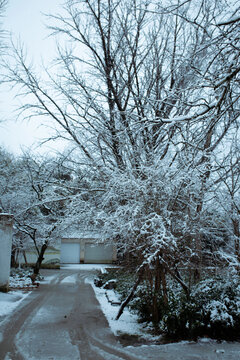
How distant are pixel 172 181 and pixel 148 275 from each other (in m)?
1.98

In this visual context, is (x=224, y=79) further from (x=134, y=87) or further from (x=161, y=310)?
(x=134, y=87)

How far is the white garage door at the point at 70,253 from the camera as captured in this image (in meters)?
30.3

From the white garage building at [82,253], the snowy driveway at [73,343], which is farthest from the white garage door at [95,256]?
the snowy driveway at [73,343]

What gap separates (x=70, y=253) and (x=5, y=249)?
19501 mm

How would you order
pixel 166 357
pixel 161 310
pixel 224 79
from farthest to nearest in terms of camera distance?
1. pixel 161 310
2. pixel 166 357
3. pixel 224 79

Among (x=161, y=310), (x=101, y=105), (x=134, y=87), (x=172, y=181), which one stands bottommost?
(x=161, y=310)

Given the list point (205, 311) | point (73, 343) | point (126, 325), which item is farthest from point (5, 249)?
point (205, 311)

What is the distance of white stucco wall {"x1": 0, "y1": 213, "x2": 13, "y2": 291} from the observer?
11.2 meters

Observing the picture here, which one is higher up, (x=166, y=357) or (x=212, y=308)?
(x=212, y=308)

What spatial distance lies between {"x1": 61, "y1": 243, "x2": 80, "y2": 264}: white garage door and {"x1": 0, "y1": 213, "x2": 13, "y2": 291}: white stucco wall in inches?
756

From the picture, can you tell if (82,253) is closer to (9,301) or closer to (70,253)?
(70,253)

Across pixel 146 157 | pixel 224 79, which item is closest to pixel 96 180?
pixel 146 157

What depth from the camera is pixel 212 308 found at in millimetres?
5809

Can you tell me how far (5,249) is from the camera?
37.8ft
